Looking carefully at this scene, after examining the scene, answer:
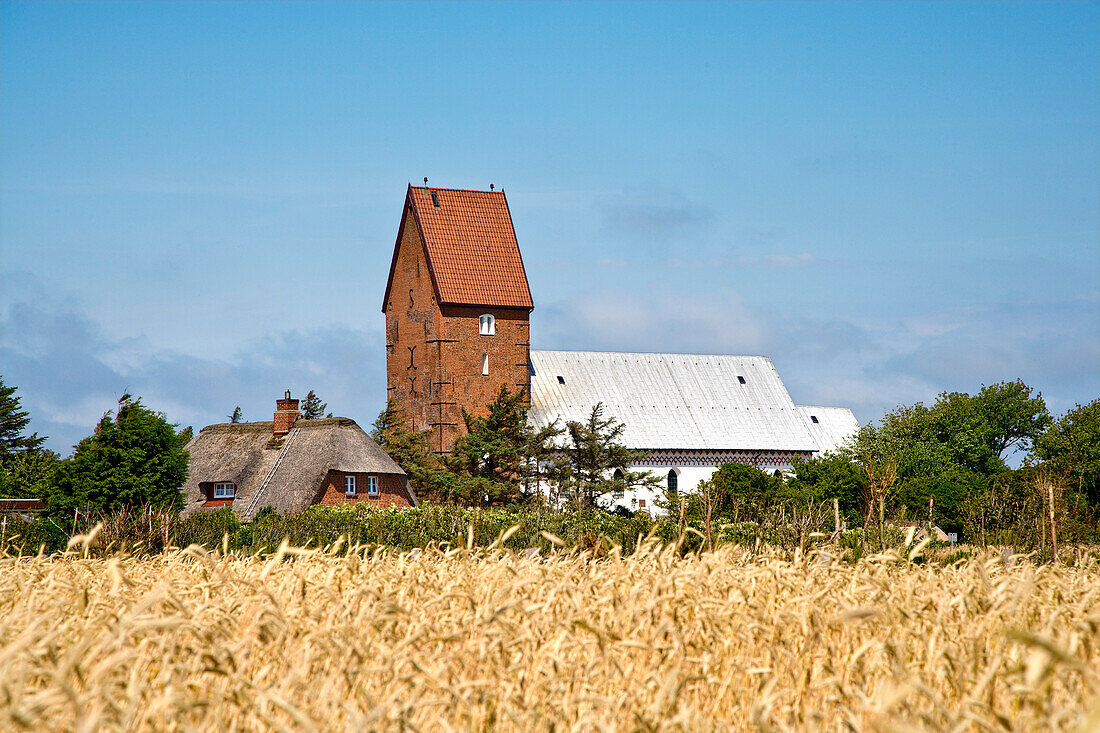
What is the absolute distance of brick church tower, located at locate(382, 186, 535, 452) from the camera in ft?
186

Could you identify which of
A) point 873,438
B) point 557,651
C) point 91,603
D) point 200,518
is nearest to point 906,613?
point 557,651

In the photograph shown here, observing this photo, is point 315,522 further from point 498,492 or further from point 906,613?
point 498,492

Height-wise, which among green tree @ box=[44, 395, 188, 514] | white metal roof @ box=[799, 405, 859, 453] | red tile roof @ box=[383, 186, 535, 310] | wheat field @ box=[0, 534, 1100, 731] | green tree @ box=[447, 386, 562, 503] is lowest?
wheat field @ box=[0, 534, 1100, 731]

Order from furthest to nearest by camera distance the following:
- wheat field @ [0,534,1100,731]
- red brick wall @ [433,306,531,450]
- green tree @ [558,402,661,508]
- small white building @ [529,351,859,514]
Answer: small white building @ [529,351,859,514], red brick wall @ [433,306,531,450], green tree @ [558,402,661,508], wheat field @ [0,534,1100,731]

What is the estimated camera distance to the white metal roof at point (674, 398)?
6038 cm

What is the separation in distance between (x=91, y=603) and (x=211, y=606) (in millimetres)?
853

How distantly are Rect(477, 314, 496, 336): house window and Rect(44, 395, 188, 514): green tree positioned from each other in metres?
31.9

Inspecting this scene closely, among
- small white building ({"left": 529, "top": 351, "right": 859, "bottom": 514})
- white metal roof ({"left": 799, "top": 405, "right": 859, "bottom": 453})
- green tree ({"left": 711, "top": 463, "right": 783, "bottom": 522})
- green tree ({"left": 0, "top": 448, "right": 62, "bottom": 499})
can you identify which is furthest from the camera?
white metal roof ({"left": 799, "top": 405, "right": 859, "bottom": 453})

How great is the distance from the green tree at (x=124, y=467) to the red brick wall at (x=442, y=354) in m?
30.0

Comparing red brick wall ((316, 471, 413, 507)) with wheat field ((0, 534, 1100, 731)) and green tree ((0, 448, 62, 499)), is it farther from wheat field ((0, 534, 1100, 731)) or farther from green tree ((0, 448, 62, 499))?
wheat field ((0, 534, 1100, 731))

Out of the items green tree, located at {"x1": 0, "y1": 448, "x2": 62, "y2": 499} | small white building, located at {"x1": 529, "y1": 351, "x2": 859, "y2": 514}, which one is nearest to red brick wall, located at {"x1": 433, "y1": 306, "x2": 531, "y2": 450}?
small white building, located at {"x1": 529, "y1": 351, "x2": 859, "y2": 514}

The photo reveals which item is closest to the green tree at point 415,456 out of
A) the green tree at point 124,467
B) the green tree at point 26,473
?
the green tree at point 26,473

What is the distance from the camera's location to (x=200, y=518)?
21922 millimetres

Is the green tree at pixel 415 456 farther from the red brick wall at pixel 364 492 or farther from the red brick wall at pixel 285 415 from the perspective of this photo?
the red brick wall at pixel 285 415
